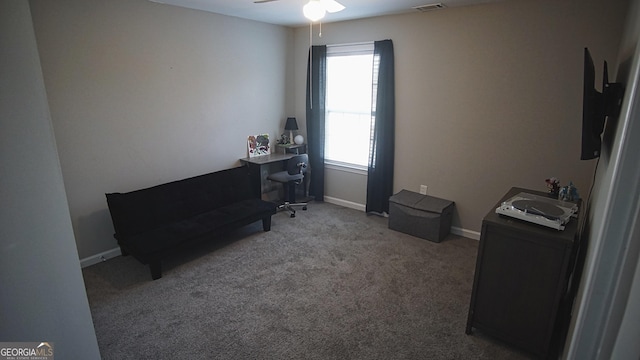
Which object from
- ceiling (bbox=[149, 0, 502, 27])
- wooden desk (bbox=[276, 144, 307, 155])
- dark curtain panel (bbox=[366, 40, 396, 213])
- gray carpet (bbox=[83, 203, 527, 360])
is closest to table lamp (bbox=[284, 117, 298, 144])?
wooden desk (bbox=[276, 144, 307, 155])

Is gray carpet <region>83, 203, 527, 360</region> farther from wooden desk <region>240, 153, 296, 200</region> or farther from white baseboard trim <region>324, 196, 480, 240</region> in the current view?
wooden desk <region>240, 153, 296, 200</region>

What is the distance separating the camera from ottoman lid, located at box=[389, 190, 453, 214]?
375 cm

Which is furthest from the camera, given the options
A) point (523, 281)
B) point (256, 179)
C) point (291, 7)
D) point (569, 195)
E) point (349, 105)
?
point (349, 105)

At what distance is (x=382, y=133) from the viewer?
425 cm

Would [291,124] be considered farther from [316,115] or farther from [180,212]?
[180,212]

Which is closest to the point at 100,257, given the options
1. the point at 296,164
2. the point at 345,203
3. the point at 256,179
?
the point at 256,179

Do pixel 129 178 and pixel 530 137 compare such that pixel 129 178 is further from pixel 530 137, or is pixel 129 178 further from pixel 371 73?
pixel 530 137

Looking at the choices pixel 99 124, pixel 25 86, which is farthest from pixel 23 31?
pixel 99 124

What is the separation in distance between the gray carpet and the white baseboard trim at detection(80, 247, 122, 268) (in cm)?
8

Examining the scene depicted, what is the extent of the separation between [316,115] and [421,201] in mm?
1946

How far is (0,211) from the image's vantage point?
1149mm

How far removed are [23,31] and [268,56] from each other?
3.74 metres

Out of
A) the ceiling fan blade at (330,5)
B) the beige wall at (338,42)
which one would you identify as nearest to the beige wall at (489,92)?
the beige wall at (338,42)

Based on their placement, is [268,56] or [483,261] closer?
[483,261]
